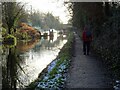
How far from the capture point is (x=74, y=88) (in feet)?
28.8

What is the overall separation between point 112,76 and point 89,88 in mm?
2110

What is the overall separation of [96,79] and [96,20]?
13.1 metres

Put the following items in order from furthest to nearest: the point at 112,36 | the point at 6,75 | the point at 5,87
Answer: the point at 112,36, the point at 6,75, the point at 5,87

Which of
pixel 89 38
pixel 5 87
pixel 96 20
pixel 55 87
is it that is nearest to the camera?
pixel 55 87

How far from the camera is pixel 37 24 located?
355ft

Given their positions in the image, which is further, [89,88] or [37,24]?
[37,24]

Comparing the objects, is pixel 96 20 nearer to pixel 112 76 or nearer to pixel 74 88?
pixel 112 76

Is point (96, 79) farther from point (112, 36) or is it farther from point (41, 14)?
point (41, 14)

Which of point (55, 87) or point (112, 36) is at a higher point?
point (112, 36)

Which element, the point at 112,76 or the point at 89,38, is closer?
the point at 112,76

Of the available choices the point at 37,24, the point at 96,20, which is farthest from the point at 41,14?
the point at 96,20

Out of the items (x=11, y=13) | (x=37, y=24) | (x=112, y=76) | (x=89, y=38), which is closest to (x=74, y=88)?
(x=112, y=76)

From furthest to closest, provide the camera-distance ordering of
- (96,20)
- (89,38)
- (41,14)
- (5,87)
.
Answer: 1. (41,14)
2. (96,20)
3. (89,38)
4. (5,87)

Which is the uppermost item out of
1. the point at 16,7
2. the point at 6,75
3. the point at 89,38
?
the point at 16,7
